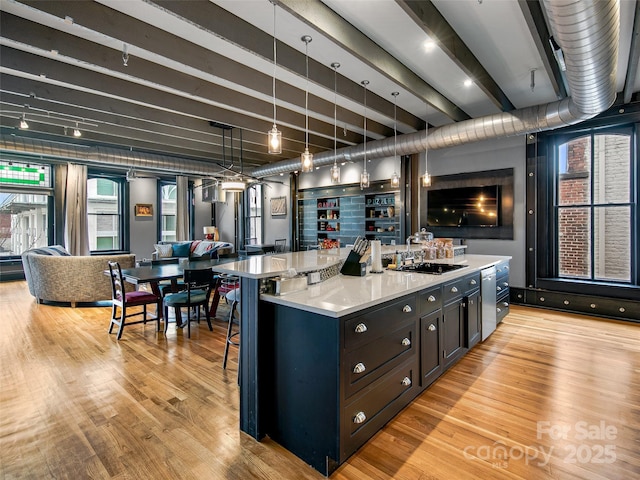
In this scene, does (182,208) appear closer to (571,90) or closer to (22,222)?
(22,222)

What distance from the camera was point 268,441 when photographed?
206cm

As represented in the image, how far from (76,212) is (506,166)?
9917 millimetres

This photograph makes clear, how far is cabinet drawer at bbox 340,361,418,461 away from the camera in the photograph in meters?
1.81

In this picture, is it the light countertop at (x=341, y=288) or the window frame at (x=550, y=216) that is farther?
the window frame at (x=550, y=216)

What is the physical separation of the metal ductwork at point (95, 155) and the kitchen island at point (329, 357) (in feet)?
16.9

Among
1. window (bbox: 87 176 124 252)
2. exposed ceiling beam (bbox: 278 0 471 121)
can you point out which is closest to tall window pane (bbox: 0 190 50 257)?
window (bbox: 87 176 124 252)

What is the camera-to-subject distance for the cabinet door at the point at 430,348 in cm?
252

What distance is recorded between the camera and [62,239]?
841 centimetres

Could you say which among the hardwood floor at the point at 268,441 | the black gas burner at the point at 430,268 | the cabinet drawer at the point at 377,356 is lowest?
the hardwood floor at the point at 268,441

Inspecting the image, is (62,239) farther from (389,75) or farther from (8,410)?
(389,75)

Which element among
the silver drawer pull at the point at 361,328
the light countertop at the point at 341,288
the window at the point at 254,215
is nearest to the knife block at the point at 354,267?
the light countertop at the point at 341,288

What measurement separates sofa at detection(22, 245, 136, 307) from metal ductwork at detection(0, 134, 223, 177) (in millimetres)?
2014

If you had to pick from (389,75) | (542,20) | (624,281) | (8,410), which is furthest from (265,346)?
(624,281)

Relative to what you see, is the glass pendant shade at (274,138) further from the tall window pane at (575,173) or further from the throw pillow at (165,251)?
the throw pillow at (165,251)
